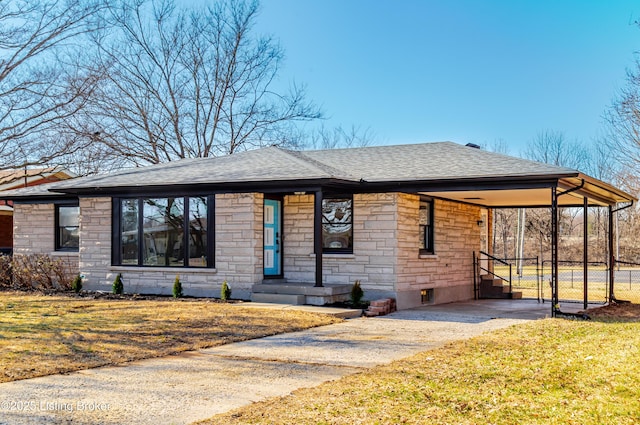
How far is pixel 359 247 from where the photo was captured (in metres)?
15.2

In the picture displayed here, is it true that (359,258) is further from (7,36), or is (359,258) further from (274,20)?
(274,20)

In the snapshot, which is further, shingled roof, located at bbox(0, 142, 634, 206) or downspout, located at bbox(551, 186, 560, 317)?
shingled roof, located at bbox(0, 142, 634, 206)

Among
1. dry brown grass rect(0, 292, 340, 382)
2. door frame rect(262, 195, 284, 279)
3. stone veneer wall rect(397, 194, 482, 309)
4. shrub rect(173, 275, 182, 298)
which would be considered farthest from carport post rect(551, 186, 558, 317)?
shrub rect(173, 275, 182, 298)

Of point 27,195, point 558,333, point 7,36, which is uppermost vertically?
point 7,36

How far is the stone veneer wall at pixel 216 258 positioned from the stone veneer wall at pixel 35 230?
2.37 metres

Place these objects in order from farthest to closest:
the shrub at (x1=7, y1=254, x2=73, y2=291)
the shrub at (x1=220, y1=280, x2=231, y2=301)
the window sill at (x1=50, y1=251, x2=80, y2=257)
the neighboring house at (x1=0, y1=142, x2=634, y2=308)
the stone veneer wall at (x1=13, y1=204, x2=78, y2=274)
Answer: the stone veneer wall at (x1=13, y1=204, x2=78, y2=274) → the window sill at (x1=50, y1=251, x2=80, y2=257) → the shrub at (x1=7, y1=254, x2=73, y2=291) → the shrub at (x1=220, y1=280, x2=231, y2=301) → the neighboring house at (x1=0, y1=142, x2=634, y2=308)

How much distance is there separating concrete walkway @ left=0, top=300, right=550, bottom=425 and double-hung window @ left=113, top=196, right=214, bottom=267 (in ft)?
17.7

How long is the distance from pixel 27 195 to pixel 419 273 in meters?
11.8

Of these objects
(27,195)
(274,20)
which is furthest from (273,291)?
(274,20)

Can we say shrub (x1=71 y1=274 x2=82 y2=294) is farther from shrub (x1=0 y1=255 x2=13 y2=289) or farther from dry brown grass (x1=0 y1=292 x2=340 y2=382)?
shrub (x1=0 y1=255 x2=13 y2=289)

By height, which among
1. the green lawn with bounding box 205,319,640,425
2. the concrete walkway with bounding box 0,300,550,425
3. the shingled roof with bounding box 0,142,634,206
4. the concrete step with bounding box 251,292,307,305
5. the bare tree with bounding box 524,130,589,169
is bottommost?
the concrete walkway with bounding box 0,300,550,425

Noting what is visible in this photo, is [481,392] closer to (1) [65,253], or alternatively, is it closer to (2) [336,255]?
(2) [336,255]

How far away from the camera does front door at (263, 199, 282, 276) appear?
15953mm

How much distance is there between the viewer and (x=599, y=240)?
44.1 meters
